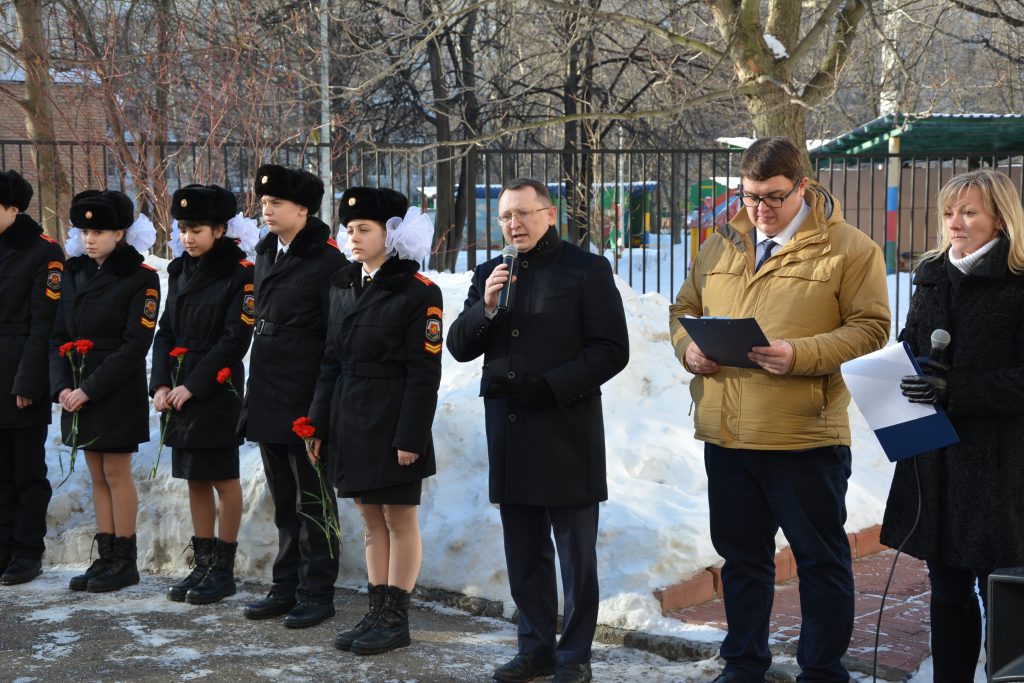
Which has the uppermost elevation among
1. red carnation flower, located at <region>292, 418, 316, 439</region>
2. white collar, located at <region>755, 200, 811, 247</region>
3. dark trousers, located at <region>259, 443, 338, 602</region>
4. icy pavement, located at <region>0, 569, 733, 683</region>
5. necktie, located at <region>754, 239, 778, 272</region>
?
white collar, located at <region>755, 200, 811, 247</region>

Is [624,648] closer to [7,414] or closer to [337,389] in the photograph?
[337,389]

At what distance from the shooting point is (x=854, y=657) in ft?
15.0

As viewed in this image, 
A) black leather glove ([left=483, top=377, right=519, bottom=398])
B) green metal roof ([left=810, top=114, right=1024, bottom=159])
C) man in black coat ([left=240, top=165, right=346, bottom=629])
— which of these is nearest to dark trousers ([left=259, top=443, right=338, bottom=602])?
man in black coat ([left=240, top=165, right=346, bottom=629])

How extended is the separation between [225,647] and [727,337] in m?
2.61

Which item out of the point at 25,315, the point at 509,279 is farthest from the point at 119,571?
the point at 509,279

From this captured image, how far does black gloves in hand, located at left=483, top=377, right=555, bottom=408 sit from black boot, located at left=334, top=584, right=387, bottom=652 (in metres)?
1.23

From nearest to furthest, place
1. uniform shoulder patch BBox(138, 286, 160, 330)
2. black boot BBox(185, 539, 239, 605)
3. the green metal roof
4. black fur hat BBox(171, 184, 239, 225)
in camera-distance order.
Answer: black boot BBox(185, 539, 239, 605)
black fur hat BBox(171, 184, 239, 225)
uniform shoulder patch BBox(138, 286, 160, 330)
the green metal roof

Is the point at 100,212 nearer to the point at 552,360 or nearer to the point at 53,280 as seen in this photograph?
the point at 53,280

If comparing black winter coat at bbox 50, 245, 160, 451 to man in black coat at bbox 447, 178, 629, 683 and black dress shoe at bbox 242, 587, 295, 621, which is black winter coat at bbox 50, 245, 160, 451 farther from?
man in black coat at bbox 447, 178, 629, 683

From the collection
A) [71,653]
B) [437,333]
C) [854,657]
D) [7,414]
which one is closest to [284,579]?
[71,653]

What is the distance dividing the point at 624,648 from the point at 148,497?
3.14m

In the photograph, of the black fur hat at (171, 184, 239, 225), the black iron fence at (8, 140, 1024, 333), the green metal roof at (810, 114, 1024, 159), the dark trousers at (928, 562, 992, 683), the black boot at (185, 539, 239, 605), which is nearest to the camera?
the dark trousers at (928, 562, 992, 683)

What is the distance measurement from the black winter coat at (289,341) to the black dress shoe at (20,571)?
1.65 m

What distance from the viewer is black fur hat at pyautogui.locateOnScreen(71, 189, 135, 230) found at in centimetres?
605
